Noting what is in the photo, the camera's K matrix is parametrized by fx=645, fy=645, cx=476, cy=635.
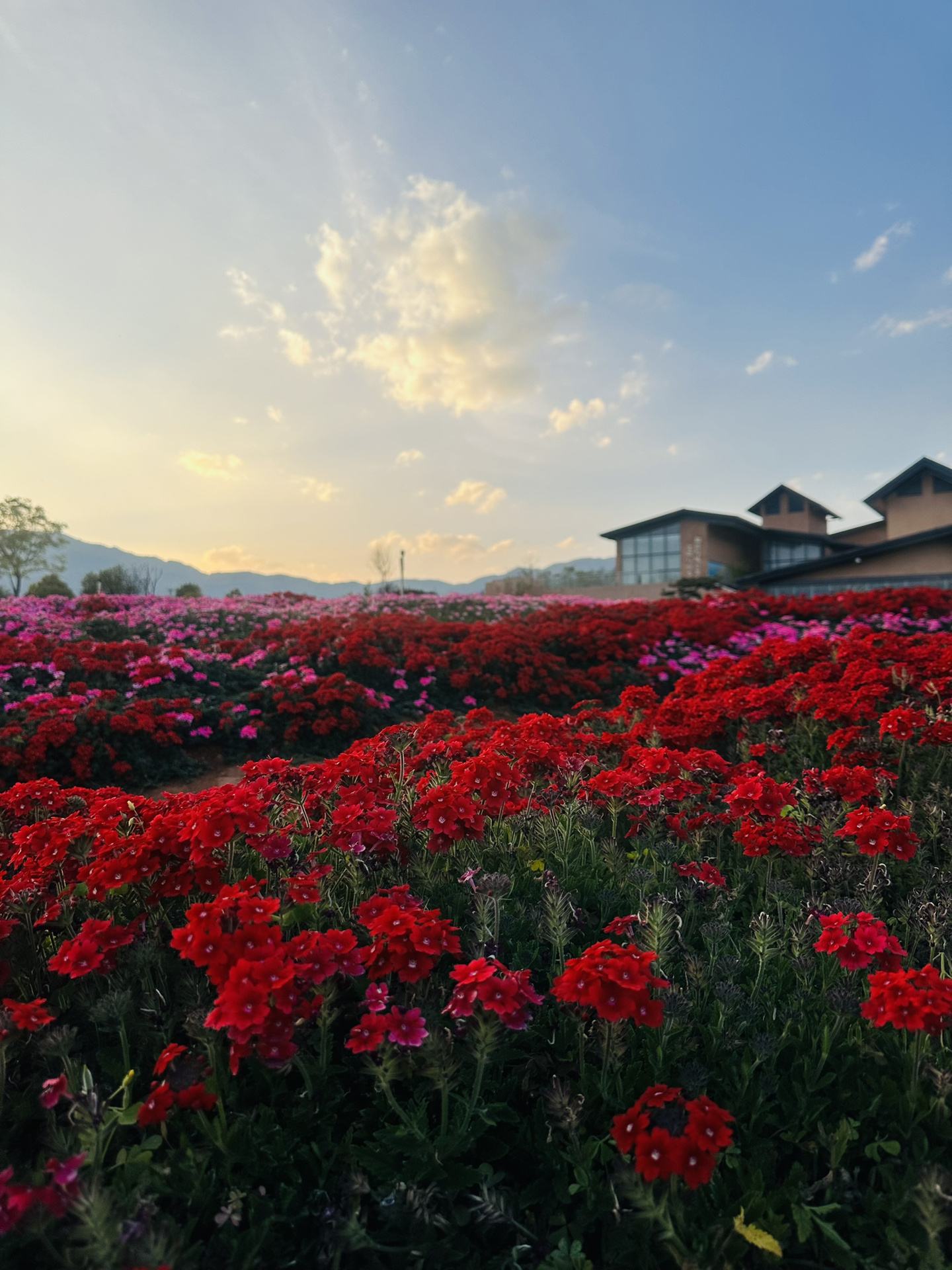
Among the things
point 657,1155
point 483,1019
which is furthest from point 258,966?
point 657,1155

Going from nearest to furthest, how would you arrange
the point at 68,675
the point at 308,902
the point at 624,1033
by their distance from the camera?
the point at 624,1033 < the point at 308,902 < the point at 68,675

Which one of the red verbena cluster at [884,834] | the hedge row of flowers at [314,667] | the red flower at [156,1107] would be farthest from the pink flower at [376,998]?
the hedge row of flowers at [314,667]

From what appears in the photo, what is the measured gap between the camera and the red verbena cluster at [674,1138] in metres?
1.50

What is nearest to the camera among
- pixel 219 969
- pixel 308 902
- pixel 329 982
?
pixel 219 969

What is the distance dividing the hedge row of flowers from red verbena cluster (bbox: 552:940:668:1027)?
12.1 feet

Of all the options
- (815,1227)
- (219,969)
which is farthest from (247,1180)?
(815,1227)

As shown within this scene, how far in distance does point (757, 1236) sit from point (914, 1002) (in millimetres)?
709

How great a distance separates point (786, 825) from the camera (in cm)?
293

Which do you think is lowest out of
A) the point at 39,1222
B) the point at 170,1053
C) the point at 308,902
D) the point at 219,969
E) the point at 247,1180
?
the point at 247,1180

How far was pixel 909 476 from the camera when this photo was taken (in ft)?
89.9

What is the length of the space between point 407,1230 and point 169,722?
6.62 meters

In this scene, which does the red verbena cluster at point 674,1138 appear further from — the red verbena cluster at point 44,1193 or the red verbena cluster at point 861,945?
the red verbena cluster at point 44,1193

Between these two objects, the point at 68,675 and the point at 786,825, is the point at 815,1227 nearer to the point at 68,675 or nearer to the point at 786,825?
the point at 786,825

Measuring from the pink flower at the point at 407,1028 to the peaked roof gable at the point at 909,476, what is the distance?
104ft
